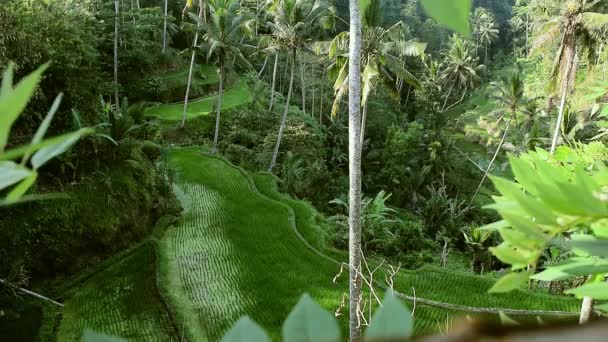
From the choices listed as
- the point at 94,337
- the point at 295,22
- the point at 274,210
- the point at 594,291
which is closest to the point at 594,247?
the point at 594,291

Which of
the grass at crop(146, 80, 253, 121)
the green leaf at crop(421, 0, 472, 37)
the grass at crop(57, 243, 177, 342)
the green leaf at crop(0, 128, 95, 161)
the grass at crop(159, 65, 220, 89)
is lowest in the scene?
the grass at crop(57, 243, 177, 342)

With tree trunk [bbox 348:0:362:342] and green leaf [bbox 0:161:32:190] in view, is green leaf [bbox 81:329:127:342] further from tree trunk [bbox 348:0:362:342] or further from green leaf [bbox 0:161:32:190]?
tree trunk [bbox 348:0:362:342]

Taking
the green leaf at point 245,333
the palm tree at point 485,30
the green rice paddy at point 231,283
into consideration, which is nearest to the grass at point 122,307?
the green rice paddy at point 231,283

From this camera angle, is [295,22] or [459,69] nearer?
[295,22]

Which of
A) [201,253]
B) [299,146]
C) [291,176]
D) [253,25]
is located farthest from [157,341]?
[253,25]

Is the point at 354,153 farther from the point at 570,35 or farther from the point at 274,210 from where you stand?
the point at 570,35

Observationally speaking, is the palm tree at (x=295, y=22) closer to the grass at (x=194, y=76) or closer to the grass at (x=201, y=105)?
the grass at (x=201, y=105)

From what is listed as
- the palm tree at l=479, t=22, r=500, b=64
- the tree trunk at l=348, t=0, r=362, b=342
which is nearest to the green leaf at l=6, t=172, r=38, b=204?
the tree trunk at l=348, t=0, r=362, b=342
